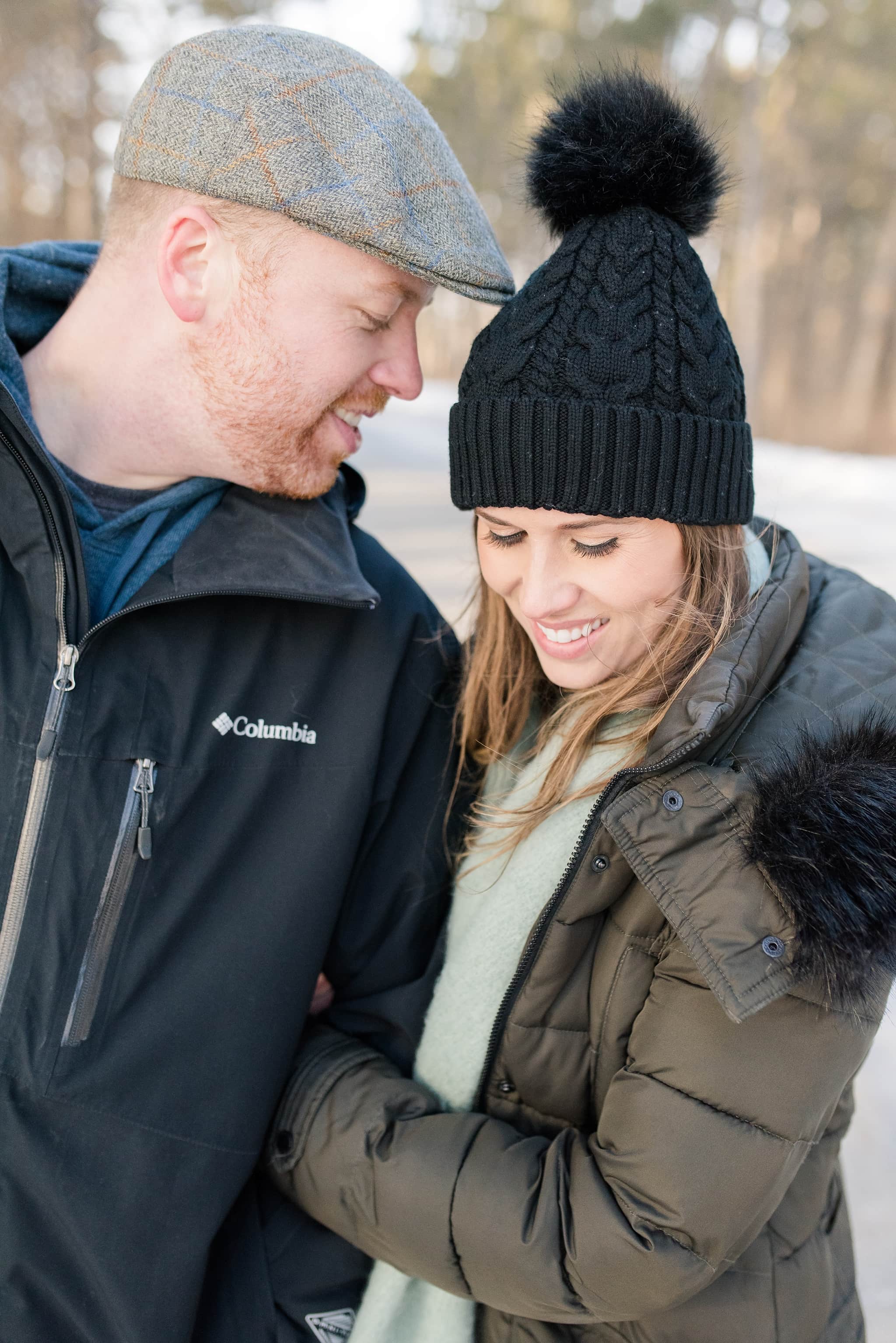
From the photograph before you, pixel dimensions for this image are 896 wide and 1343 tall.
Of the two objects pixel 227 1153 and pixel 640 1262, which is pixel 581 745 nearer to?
pixel 640 1262

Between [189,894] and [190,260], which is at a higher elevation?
[190,260]

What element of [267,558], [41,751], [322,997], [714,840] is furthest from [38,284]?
[714,840]

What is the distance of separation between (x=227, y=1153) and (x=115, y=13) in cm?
1793

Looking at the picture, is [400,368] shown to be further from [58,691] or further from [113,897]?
[113,897]

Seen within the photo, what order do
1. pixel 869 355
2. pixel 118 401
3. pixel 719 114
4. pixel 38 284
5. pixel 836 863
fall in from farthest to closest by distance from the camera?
1. pixel 869 355
2. pixel 719 114
3. pixel 38 284
4. pixel 118 401
5. pixel 836 863

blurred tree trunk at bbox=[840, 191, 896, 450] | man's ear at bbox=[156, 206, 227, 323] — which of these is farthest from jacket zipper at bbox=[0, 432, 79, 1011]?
blurred tree trunk at bbox=[840, 191, 896, 450]

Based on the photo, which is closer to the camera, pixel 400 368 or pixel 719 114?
pixel 400 368

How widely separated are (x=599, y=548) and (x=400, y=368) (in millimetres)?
624

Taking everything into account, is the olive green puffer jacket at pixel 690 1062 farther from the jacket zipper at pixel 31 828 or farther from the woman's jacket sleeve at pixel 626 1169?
the jacket zipper at pixel 31 828

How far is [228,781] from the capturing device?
5.62ft

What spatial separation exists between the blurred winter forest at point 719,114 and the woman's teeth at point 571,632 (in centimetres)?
908

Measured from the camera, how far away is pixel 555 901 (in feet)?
5.08

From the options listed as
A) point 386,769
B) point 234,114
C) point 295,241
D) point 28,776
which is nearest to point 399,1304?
point 386,769

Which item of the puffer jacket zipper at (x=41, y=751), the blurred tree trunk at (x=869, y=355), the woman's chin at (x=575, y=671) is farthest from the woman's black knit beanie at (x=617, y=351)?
the blurred tree trunk at (x=869, y=355)
